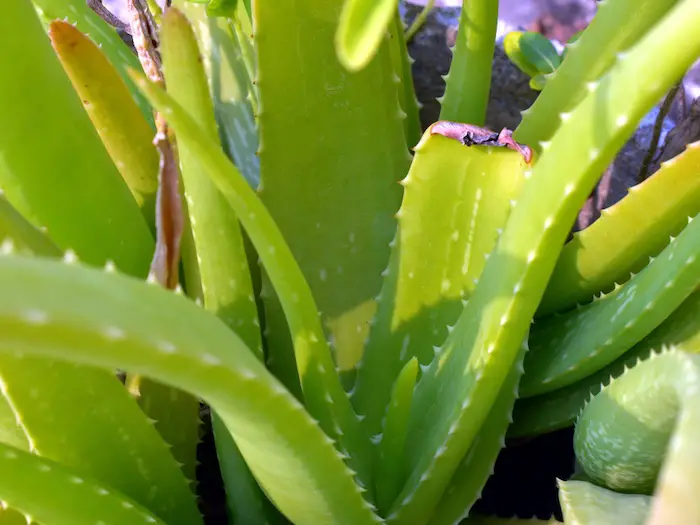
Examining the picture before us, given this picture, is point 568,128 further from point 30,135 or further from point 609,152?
point 30,135

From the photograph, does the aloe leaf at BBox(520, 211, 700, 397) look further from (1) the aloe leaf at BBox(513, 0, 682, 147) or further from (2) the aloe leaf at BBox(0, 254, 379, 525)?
(2) the aloe leaf at BBox(0, 254, 379, 525)

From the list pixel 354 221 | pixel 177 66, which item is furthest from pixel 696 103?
pixel 177 66

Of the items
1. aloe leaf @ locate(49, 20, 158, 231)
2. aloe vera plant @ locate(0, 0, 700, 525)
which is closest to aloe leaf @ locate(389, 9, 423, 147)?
aloe vera plant @ locate(0, 0, 700, 525)

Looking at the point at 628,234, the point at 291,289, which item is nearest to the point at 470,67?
the point at 628,234

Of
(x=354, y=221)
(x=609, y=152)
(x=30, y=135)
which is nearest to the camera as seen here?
(x=609, y=152)

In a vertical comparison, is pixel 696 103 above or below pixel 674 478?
above

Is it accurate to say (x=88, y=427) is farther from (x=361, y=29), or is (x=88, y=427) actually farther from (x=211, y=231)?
(x=361, y=29)
